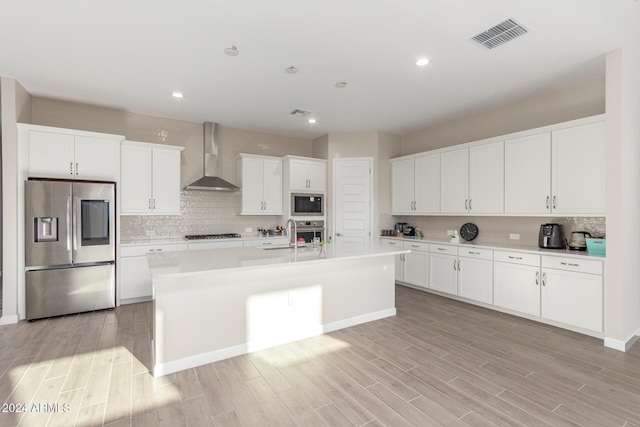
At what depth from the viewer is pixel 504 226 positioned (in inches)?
182

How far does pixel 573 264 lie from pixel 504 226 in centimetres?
127

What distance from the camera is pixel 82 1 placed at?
232 centimetres

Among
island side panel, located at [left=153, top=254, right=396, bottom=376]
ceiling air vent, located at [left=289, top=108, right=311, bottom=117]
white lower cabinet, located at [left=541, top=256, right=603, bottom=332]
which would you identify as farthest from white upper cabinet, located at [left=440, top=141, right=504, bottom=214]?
ceiling air vent, located at [left=289, top=108, right=311, bottom=117]

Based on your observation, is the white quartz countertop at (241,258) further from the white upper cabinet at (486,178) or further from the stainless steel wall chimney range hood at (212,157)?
the stainless steel wall chimney range hood at (212,157)

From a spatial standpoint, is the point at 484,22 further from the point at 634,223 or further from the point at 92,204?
the point at 92,204

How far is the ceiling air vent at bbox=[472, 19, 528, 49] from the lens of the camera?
2609mm

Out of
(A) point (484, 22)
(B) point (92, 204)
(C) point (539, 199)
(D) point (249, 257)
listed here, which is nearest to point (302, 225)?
(D) point (249, 257)

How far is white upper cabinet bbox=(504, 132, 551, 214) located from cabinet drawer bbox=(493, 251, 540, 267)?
1.86ft

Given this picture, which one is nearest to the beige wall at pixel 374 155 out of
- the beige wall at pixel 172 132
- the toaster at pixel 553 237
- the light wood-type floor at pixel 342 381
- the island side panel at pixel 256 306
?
the beige wall at pixel 172 132

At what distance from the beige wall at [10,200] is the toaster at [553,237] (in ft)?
21.3

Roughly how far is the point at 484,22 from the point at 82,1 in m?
3.17

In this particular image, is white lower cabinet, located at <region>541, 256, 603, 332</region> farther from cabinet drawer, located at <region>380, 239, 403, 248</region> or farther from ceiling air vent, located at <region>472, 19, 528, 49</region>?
ceiling air vent, located at <region>472, 19, 528, 49</region>

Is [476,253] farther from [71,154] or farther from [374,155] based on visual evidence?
[71,154]

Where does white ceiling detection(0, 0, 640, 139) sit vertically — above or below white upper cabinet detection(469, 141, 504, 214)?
above
